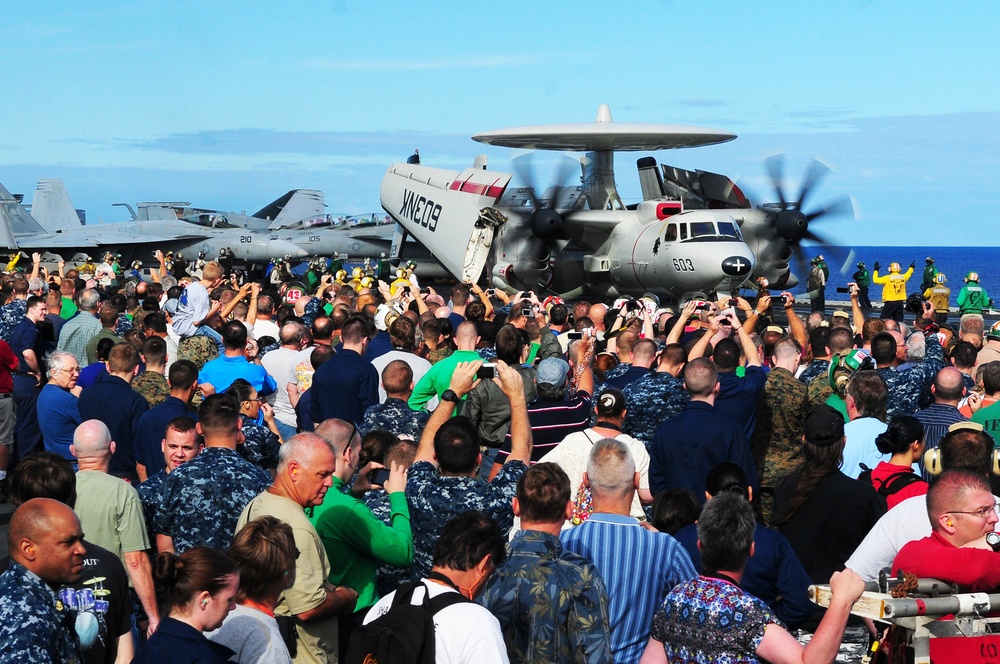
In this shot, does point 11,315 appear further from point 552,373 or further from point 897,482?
point 897,482

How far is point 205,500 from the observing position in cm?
525

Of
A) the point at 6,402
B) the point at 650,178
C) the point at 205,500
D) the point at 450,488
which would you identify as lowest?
the point at 6,402

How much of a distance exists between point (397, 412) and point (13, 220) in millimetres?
47498

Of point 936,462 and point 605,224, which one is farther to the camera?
point 605,224

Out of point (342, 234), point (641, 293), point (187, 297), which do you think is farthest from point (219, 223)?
point (187, 297)

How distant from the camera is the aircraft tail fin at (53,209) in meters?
54.0

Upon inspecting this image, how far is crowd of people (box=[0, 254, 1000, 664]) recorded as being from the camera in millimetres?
3740

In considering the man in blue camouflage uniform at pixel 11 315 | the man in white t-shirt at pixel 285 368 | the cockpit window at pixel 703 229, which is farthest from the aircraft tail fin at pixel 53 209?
the man in white t-shirt at pixel 285 368

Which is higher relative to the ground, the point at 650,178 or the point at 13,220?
the point at 650,178

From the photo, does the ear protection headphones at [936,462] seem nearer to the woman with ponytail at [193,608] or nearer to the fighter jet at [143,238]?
the woman with ponytail at [193,608]

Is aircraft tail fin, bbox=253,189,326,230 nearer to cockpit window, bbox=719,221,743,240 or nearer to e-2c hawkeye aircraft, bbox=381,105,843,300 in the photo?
e-2c hawkeye aircraft, bbox=381,105,843,300

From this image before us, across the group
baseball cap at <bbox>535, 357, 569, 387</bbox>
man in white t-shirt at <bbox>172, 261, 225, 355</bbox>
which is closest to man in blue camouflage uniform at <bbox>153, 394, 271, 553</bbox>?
baseball cap at <bbox>535, 357, 569, 387</bbox>

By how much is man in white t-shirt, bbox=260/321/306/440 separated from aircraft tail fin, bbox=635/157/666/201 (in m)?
18.9

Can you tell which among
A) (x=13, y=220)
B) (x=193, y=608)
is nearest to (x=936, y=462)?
(x=193, y=608)
